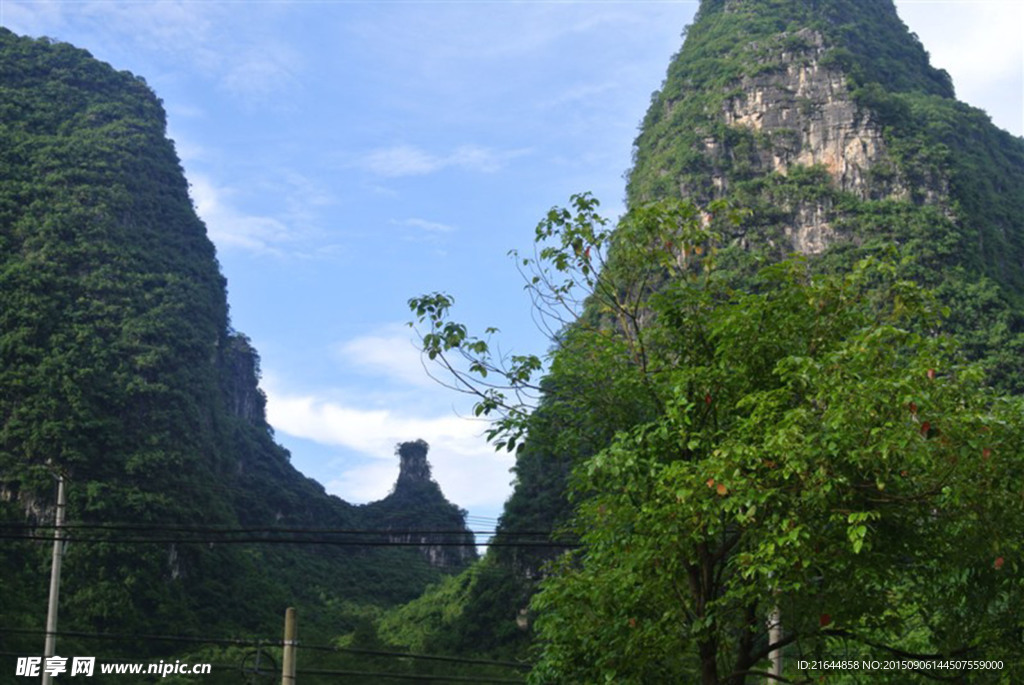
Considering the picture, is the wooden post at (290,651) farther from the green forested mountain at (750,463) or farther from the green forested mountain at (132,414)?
the green forested mountain at (132,414)

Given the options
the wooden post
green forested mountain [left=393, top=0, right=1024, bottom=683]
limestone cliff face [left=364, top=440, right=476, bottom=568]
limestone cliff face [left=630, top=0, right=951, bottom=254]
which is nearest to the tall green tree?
green forested mountain [left=393, top=0, right=1024, bottom=683]

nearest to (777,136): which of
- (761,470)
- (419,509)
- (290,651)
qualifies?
(419,509)

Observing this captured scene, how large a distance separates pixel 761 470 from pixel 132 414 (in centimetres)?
5699

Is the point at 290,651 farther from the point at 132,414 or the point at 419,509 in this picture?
the point at 419,509

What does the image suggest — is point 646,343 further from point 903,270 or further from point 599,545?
point 903,270

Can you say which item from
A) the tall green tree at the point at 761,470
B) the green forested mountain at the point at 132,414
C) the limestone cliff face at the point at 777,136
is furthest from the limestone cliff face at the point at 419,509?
the tall green tree at the point at 761,470

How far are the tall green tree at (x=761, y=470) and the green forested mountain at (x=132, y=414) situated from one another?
1191 inches

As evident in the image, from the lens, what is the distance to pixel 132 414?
5847 centimetres

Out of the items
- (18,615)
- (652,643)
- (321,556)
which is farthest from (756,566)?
(321,556)

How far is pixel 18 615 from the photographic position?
37094mm

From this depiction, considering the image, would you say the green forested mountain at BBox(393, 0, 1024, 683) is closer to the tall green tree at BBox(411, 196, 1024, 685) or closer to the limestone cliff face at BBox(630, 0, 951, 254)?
the tall green tree at BBox(411, 196, 1024, 685)

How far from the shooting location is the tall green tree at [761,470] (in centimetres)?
620

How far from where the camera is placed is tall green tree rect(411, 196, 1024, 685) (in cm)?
620

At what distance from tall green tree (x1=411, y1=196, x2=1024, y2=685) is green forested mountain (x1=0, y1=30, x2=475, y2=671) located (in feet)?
99.2
